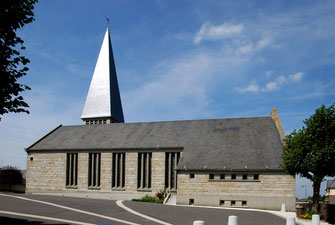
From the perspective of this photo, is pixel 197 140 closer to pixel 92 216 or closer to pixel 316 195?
pixel 316 195

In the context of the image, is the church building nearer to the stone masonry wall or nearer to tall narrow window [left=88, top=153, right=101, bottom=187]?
the stone masonry wall

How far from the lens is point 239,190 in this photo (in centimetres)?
2798

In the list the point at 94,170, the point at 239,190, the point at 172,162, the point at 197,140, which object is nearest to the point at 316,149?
the point at 239,190

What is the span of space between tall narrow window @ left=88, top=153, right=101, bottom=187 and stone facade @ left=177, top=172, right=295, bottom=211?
10387 millimetres

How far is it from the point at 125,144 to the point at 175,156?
19.8 ft

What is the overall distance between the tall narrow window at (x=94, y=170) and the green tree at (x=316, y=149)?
20323 mm

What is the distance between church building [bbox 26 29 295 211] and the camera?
27938mm

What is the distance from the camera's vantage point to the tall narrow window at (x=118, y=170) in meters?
34.0

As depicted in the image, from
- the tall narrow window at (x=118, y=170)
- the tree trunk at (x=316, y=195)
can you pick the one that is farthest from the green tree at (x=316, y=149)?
the tall narrow window at (x=118, y=170)

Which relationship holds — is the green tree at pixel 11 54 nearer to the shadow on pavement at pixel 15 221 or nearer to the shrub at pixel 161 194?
the shadow on pavement at pixel 15 221

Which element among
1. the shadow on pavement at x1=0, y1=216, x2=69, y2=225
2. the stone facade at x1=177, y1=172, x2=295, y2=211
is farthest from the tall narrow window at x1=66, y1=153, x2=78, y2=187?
the shadow on pavement at x1=0, y1=216, x2=69, y2=225

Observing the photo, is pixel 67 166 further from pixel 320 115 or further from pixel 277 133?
pixel 320 115

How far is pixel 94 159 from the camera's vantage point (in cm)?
3575

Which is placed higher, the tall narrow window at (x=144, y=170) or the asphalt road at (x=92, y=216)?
the tall narrow window at (x=144, y=170)
